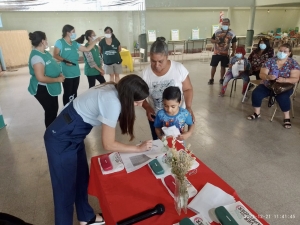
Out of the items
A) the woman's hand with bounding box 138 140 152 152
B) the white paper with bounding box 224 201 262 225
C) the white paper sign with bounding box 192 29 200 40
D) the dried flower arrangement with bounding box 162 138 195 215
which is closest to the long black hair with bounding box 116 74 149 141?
the woman's hand with bounding box 138 140 152 152

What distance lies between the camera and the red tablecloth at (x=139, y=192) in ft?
3.17

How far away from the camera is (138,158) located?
1370 mm

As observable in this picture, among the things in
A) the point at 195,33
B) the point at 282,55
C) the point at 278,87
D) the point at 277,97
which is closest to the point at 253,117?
the point at 277,97

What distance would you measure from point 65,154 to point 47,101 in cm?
139

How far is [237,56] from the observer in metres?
4.22

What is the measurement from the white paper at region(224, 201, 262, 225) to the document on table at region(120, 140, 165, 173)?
527 mm

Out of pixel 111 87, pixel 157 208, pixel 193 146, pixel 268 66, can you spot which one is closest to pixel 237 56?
pixel 268 66

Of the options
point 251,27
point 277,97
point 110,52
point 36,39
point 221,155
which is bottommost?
point 221,155

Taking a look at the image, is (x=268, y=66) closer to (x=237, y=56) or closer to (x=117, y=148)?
(x=237, y=56)

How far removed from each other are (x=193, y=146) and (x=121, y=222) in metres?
1.99

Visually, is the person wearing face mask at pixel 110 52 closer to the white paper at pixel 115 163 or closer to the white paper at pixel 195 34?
the white paper at pixel 115 163

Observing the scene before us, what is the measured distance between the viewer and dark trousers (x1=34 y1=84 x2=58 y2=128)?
2.39 metres

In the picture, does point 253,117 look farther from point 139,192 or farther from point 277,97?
point 139,192

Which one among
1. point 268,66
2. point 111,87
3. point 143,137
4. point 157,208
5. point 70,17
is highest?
point 70,17
